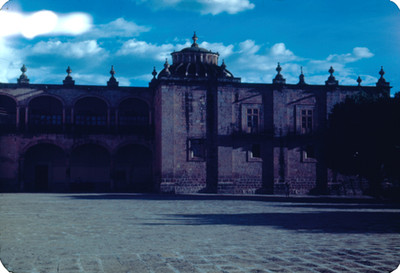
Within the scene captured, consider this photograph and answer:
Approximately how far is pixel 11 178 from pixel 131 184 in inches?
369

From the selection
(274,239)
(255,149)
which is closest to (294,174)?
(255,149)

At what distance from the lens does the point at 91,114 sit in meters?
38.6

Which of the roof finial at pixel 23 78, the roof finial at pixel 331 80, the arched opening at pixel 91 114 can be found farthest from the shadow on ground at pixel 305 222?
the roof finial at pixel 23 78

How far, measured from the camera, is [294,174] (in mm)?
34375

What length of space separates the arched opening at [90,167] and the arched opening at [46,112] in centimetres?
283

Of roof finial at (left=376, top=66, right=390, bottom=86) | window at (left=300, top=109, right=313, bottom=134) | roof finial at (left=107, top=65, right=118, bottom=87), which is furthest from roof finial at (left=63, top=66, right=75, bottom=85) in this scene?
roof finial at (left=376, top=66, right=390, bottom=86)

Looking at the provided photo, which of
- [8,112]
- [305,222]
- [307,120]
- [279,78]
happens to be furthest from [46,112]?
[305,222]

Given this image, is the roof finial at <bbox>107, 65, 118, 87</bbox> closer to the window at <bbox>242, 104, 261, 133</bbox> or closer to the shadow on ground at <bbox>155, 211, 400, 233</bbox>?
the window at <bbox>242, 104, 261, 133</bbox>

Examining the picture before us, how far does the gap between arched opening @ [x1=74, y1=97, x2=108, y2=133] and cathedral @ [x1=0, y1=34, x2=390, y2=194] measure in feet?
0.27

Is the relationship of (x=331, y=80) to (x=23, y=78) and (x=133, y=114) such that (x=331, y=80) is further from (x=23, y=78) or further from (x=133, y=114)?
(x=23, y=78)

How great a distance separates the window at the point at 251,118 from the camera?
1337 inches

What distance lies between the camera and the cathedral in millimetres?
33094

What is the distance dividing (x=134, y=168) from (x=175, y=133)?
782 centimetres

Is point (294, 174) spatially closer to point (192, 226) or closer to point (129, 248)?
point (192, 226)
